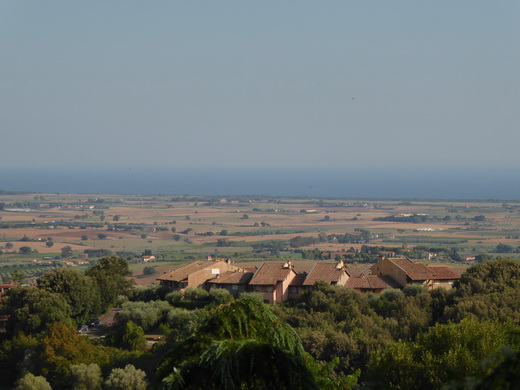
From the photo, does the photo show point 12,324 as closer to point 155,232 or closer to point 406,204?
point 155,232

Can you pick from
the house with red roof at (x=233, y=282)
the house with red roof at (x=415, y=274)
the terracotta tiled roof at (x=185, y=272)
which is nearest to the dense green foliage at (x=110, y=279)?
the terracotta tiled roof at (x=185, y=272)

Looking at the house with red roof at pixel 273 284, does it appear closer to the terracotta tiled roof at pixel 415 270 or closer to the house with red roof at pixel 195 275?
the house with red roof at pixel 195 275

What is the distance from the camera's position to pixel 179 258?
Answer: 9831 cm

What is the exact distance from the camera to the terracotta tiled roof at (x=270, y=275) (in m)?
41.3

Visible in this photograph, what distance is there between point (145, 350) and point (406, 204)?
168 metres

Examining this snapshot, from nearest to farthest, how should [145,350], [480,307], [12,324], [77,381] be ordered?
[77,381] → [480,307] → [145,350] → [12,324]

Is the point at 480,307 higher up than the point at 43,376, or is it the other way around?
the point at 480,307

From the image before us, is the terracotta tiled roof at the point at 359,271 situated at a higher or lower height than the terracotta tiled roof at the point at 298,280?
lower

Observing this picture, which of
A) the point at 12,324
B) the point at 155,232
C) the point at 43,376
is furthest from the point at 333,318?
the point at 155,232

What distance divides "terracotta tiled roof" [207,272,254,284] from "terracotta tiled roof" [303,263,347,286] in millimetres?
3132

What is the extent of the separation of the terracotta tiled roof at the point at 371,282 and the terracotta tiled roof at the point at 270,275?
312cm

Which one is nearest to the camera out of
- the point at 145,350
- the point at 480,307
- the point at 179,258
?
the point at 480,307

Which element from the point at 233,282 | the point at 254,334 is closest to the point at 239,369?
the point at 254,334

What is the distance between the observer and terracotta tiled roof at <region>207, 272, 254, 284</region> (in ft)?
139
